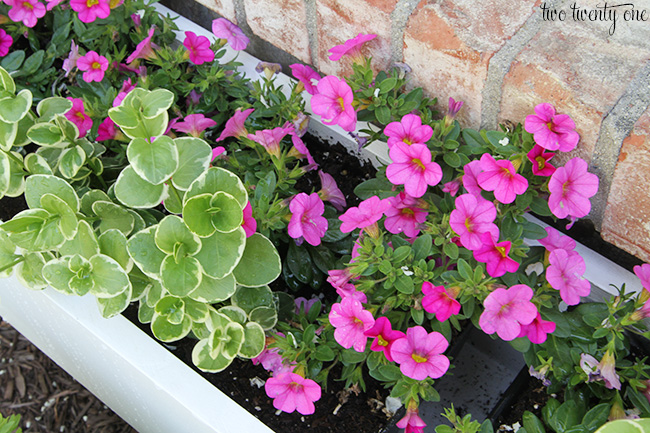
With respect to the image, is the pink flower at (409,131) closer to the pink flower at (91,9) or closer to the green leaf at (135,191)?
the green leaf at (135,191)

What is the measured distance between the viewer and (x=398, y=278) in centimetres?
94

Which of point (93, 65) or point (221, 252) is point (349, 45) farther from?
point (93, 65)

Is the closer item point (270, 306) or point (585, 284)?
point (585, 284)

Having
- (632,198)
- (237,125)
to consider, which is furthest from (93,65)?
(632,198)

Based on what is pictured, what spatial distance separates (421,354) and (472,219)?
203 millimetres

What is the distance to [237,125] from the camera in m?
1.14

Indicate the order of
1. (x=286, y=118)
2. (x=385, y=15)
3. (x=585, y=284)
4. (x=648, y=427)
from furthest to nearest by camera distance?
(x=286, y=118) → (x=385, y=15) → (x=585, y=284) → (x=648, y=427)

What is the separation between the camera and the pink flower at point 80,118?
46.8 inches

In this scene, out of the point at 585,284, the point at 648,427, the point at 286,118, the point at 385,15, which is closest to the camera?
the point at 648,427

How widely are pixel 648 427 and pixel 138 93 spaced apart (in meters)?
0.80

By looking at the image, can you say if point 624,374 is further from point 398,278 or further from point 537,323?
point 398,278

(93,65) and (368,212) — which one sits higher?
(368,212)

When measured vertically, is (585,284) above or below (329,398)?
above

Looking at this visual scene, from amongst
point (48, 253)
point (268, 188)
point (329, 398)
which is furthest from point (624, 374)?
point (48, 253)
